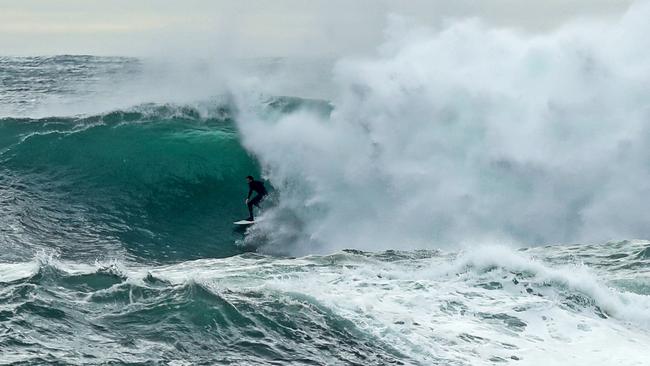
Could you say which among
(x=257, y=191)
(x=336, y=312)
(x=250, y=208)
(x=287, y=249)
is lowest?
(x=336, y=312)

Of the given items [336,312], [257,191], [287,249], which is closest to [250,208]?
[257,191]

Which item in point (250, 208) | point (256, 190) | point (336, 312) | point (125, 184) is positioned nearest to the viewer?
point (336, 312)

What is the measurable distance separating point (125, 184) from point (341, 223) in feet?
17.9

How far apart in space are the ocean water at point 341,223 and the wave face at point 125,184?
0.23ft

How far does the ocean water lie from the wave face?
7 cm

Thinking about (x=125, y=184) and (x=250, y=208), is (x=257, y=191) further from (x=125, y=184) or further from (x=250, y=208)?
(x=125, y=184)

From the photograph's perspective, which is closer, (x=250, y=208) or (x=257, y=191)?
(x=250, y=208)

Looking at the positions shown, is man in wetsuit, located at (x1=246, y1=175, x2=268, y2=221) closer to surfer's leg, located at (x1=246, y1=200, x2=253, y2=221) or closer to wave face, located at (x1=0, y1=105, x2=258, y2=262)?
surfer's leg, located at (x1=246, y1=200, x2=253, y2=221)

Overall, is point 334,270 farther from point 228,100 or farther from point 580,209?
point 228,100

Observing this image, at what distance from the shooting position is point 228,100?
24.1 m

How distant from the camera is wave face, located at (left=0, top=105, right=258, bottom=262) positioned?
15.5 meters

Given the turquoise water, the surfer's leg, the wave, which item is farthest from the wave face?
the wave

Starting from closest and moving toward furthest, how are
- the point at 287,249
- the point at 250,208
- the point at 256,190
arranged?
the point at 287,249 < the point at 250,208 < the point at 256,190

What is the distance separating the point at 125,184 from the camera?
18.5 meters
